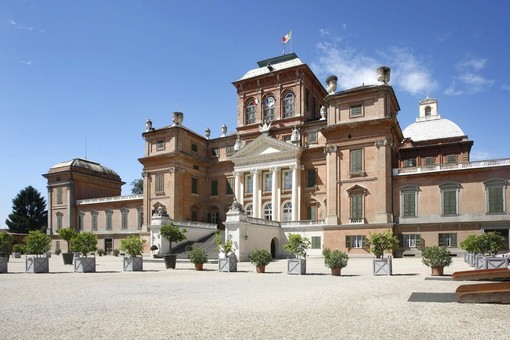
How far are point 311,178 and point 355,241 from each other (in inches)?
341

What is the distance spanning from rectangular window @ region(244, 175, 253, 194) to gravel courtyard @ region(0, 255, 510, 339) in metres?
33.0

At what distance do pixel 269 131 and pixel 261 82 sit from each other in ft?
21.6

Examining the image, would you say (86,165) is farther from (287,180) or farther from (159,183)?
(287,180)

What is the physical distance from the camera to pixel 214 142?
53.2 m

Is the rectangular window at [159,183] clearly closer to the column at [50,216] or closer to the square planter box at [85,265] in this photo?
the column at [50,216]

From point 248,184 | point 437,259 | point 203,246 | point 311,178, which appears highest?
point 311,178

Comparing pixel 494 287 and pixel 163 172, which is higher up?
pixel 163 172

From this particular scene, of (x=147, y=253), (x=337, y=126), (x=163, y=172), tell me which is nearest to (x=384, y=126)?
(x=337, y=126)

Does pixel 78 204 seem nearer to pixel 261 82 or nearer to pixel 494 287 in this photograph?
pixel 261 82

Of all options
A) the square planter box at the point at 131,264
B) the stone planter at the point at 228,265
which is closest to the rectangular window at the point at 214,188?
the square planter box at the point at 131,264

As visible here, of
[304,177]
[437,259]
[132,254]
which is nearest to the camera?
[437,259]

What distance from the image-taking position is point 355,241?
3866 cm

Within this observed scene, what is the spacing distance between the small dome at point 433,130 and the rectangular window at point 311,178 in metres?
18.5

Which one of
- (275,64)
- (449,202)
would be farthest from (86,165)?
(449,202)
